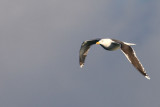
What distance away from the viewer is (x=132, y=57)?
3606 cm

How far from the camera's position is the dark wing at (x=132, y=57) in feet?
115

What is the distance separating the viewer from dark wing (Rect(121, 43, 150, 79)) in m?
35.2

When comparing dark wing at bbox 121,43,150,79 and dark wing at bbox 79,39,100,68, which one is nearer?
dark wing at bbox 121,43,150,79

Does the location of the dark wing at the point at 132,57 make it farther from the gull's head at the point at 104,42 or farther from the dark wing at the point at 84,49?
the dark wing at the point at 84,49

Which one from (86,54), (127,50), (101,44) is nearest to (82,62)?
(86,54)

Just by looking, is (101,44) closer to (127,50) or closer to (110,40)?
(110,40)

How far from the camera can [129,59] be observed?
119ft

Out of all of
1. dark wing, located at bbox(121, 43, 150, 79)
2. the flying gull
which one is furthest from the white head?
dark wing, located at bbox(121, 43, 150, 79)

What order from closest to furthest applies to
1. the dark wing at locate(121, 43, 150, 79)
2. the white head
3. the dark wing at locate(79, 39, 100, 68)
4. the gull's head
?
the dark wing at locate(121, 43, 150, 79) < the white head < the gull's head < the dark wing at locate(79, 39, 100, 68)

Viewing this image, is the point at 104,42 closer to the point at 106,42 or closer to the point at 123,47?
the point at 106,42

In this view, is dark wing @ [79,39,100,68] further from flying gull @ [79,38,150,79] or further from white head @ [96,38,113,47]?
white head @ [96,38,113,47]

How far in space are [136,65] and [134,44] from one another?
359cm

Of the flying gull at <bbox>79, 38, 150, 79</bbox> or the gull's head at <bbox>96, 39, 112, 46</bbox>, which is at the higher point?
the gull's head at <bbox>96, 39, 112, 46</bbox>

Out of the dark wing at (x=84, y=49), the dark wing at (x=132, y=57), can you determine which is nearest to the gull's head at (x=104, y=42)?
A: the dark wing at (x=132, y=57)
